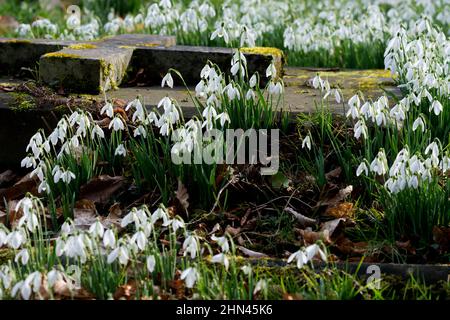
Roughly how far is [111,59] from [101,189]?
1231 mm

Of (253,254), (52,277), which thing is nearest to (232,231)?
(253,254)

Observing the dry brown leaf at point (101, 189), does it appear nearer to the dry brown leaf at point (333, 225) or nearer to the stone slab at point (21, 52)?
the dry brown leaf at point (333, 225)

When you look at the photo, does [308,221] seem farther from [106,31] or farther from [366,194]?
[106,31]

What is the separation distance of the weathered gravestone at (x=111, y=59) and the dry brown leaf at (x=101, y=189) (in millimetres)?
995

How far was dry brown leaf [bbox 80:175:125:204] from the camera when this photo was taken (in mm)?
4254

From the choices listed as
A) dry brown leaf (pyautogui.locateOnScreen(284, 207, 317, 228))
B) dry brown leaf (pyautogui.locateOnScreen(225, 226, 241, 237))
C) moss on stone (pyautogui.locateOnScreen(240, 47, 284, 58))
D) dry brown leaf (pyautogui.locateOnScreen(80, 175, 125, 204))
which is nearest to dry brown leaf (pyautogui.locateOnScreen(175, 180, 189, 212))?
dry brown leaf (pyautogui.locateOnScreen(225, 226, 241, 237))

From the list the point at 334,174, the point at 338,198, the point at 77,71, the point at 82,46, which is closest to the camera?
the point at 338,198

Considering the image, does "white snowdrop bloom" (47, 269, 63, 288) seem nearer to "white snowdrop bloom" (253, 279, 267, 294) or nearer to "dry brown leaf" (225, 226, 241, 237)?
"white snowdrop bloom" (253, 279, 267, 294)

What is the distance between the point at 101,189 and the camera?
4301 mm

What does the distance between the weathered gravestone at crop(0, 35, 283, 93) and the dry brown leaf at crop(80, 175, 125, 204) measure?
39.2 inches

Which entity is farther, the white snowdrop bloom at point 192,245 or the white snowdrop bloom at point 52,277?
the white snowdrop bloom at point 192,245

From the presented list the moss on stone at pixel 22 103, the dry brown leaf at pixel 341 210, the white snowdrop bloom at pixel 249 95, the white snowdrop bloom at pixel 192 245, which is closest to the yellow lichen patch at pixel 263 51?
the white snowdrop bloom at pixel 249 95

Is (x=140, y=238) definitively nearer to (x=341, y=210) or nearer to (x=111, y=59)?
(x=341, y=210)

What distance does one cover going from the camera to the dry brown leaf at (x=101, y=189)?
4254 millimetres
